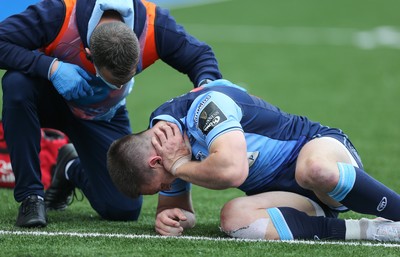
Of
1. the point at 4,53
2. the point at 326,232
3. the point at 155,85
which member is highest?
the point at 4,53

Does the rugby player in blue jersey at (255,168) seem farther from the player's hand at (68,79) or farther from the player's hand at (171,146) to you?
the player's hand at (68,79)

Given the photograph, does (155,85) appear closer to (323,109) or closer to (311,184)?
(323,109)

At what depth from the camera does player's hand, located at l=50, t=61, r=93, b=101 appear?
534 centimetres

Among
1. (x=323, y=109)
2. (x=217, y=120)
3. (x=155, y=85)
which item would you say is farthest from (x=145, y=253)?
(x=155, y=85)

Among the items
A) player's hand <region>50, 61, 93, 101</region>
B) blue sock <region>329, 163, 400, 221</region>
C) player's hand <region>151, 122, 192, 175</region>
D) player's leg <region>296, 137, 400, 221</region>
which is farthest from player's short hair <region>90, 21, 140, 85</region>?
blue sock <region>329, 163, 400, 221</region>

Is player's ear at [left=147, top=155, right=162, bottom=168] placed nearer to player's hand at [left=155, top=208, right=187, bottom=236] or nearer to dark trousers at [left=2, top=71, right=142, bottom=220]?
player's hand at [left=155, top=208, right=187, bottom=236]

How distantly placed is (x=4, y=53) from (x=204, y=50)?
118cm

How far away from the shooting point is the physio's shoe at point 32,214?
17.4ft

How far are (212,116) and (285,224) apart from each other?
0.72 m

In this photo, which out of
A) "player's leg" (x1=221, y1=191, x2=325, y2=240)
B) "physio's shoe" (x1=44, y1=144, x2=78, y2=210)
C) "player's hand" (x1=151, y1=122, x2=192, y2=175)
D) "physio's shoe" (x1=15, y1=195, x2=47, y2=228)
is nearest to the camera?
"player's hand" (x1=151, y1=122, x2=192, y2=175)

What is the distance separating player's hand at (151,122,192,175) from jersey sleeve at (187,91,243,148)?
0.08 m

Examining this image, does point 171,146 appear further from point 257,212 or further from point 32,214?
point 32,214

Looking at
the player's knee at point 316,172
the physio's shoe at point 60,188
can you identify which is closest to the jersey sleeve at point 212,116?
the player's knee at point 316,172

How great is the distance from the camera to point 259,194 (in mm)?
5098
